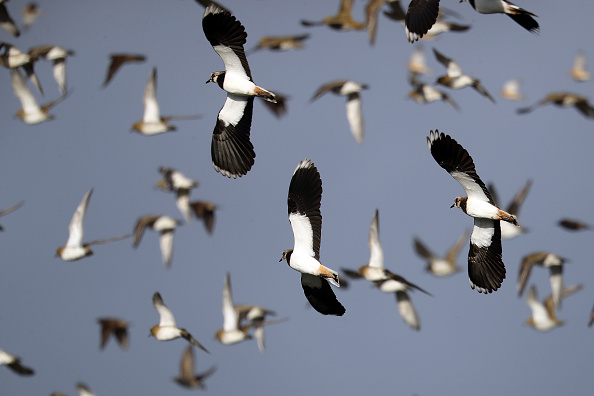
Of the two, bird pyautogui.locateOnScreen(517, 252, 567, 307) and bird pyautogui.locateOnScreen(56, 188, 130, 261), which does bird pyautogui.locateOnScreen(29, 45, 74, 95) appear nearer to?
bird pyautogui.locateOnScreen(56, 188, 130, 261)

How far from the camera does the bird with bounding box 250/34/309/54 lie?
66.9ft

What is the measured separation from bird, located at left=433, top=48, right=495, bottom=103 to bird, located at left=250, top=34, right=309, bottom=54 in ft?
8.22

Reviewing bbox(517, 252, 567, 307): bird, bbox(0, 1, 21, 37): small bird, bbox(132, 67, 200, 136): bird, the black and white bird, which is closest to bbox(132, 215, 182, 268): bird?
bbox(132, 67, 200, 136): bird

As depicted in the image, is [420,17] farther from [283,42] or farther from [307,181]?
[283,42]

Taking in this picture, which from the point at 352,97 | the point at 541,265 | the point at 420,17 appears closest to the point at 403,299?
the point at 541,265

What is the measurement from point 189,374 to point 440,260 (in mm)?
5645

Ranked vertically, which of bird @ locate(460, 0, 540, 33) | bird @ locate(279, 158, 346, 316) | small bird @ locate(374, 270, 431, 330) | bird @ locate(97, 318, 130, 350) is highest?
bird @ locate(460, 0, 540, 33)

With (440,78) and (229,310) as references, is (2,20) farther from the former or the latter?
(440,78)

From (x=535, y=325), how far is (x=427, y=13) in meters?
11.7

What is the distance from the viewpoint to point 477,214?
1211cm

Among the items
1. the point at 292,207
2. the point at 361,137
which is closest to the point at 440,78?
the point at 361,137

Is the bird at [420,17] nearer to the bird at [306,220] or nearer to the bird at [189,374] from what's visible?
the bird at [306,220]

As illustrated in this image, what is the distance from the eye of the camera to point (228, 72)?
1245cm

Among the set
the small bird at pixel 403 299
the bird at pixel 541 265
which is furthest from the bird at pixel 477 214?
the bird at pixel 541 265
